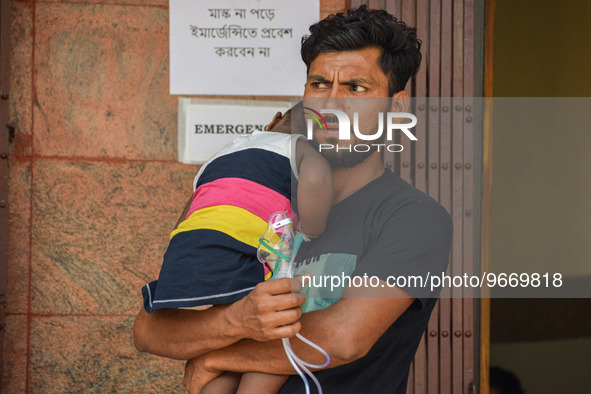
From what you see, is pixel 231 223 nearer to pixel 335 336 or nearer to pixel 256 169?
pixel 256 169

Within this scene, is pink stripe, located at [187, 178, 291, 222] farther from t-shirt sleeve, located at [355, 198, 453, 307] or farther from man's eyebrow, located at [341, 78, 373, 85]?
man's eyebrow, located at [341, 78, 373, 85]

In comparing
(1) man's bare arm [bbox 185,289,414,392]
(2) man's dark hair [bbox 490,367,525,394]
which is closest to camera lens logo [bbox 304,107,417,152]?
(1) man's bare arm [bbox 185,289,414,392]

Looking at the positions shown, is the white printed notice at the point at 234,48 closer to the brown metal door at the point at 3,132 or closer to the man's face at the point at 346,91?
the brown metal door at the point at 3,132

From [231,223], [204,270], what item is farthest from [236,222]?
[204,270]

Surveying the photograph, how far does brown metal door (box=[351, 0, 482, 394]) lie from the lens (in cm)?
295

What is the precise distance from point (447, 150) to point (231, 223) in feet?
5.42

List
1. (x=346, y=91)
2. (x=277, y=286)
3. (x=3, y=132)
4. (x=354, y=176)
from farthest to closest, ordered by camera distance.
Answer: (x=3, y=132)
(x=354, y=176)
(x=346, y=91)
(x=277, y=286)

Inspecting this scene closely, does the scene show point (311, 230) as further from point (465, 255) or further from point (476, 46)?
point (476, 46)

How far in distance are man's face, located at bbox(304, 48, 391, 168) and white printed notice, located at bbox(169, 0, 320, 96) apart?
3.63 ft

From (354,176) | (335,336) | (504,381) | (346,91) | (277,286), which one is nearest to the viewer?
(277,286)

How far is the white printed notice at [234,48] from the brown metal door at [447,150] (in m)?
0.35

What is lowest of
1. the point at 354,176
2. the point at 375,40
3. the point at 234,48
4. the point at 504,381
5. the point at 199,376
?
the point at 504,381

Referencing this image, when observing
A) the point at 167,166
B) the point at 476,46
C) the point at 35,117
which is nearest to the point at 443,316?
the point at 476,46

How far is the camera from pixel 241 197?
5.44 feet
